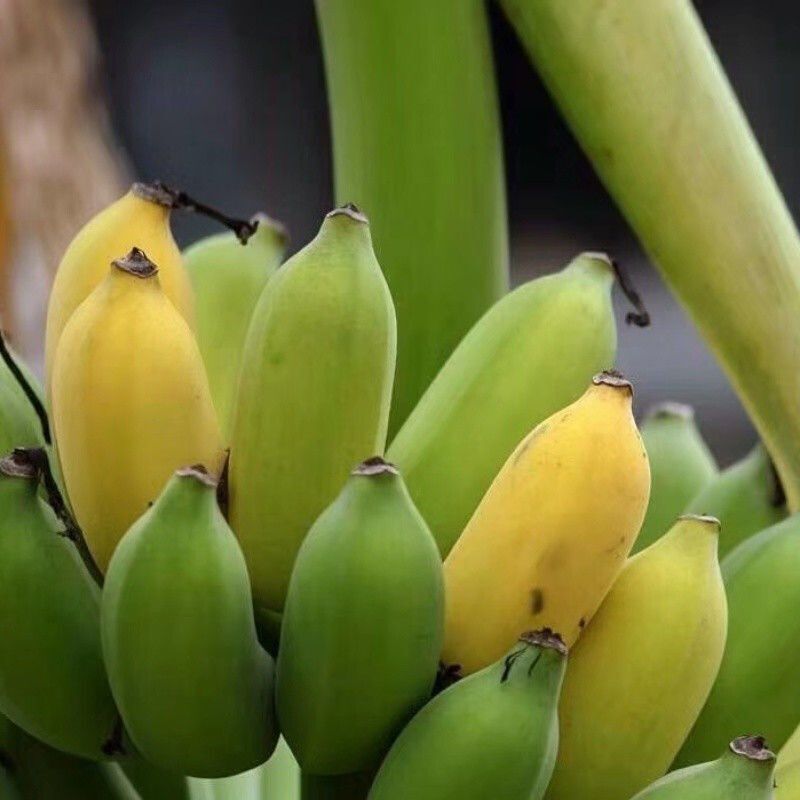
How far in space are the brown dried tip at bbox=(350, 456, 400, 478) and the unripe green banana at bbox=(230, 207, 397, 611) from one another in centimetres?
4

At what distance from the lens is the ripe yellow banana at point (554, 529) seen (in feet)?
1.42

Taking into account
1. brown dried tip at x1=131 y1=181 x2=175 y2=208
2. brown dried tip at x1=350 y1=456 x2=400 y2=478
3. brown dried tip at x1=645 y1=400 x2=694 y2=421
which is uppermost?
brown dried tip at x1=131 y1=181 x2=175 y2=208

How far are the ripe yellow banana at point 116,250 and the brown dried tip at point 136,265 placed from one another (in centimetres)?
4

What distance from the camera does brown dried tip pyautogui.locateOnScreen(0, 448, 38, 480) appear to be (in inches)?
16.5

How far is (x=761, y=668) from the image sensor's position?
494 mm

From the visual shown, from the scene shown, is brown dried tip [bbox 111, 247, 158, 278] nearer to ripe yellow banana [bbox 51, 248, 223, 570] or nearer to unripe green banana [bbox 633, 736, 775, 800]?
ripe yellow banana [bbox 51, 248, 223, 570]

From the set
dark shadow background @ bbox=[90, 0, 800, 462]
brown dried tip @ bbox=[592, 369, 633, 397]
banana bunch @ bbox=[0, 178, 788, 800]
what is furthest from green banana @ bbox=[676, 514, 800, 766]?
dark shadow background @ bbox=[90, 0, 800, 462]

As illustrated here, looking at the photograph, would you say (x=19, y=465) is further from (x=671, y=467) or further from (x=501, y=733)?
(x=671, y=467)

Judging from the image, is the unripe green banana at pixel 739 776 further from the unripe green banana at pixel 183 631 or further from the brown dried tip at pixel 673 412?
the brown dried tip at pixel 673 412

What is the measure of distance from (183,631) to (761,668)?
8.1 inches

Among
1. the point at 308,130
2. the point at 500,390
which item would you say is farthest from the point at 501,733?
the point at 308,130

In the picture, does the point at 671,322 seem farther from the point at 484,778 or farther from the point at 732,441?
the point at 484,778

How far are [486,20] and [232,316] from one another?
155 mm

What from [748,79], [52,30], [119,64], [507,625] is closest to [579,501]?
[507,625]
